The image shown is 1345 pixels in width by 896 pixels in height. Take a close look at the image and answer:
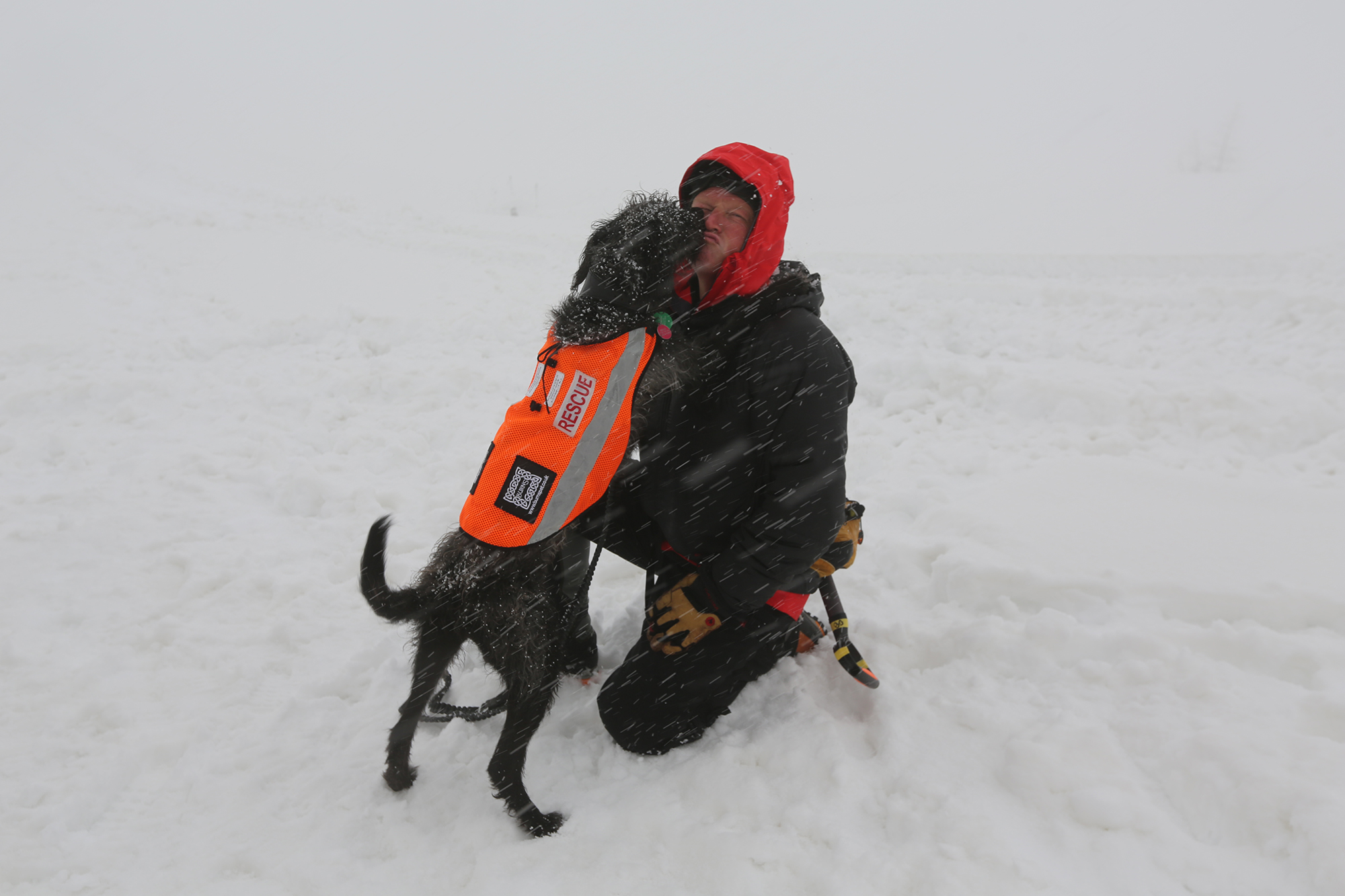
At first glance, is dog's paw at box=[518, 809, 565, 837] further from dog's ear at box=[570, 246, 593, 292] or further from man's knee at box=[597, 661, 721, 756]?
dog's ear at box=[570, 246, 593, 292]

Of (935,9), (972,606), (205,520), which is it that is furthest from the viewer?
(935,9)

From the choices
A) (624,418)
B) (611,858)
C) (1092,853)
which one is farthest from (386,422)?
(1092,853)

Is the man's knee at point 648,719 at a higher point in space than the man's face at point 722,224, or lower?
lower

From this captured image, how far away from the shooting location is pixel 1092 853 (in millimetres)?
1603

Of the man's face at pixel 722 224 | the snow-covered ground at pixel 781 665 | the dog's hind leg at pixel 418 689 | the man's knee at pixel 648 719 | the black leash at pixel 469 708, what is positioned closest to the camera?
the snow-covered ground at pixel 781 665

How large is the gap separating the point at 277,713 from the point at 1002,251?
8962 mm

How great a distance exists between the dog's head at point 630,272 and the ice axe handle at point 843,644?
1.17 metres

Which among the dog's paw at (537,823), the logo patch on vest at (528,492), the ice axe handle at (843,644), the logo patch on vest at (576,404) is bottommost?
the dog's paw at (537,823)

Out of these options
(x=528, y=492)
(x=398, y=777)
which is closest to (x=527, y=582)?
(x=528, y=492)

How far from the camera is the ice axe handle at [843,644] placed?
7.20 feet

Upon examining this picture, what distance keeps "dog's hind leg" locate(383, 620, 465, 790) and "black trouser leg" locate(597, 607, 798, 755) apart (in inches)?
22.2

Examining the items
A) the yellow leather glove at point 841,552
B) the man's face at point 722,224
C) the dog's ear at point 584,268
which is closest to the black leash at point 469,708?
the yellow leather glove at point 841,552

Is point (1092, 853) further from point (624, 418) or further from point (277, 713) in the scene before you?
point (277, 713)

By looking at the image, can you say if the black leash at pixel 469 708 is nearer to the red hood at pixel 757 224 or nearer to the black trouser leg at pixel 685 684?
the black trouser leg at pixel 685 684
